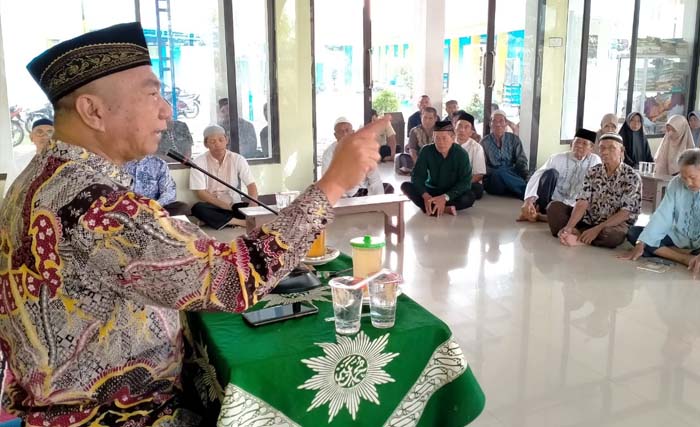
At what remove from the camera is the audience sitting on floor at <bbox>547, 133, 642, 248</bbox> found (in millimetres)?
4445

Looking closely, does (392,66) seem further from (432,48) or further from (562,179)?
(562,179)

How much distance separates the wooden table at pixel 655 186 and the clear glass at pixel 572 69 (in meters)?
2.36

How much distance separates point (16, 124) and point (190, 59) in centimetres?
169

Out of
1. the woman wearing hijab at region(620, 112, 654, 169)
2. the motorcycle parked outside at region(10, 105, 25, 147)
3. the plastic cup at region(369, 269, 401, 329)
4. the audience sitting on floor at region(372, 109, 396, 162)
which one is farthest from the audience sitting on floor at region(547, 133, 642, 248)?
the motorcycle parked outside at region(10, 105, 25, 147)

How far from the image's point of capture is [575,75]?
7.90m

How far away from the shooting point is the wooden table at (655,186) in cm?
523

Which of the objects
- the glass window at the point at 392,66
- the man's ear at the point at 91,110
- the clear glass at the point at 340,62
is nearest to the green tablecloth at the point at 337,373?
the man's ear at the point at 91,110

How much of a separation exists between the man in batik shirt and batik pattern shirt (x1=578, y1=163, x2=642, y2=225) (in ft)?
12.6

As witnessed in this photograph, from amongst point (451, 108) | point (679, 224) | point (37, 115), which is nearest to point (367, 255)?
point (679, 224)

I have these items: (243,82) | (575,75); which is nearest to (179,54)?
(243,82)

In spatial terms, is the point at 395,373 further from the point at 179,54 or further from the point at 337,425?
the point at 179,54

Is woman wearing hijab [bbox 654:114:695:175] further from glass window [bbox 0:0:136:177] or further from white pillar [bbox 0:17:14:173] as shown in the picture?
white pillar [bbox 0:17:14:173]

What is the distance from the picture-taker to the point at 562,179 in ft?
17.6

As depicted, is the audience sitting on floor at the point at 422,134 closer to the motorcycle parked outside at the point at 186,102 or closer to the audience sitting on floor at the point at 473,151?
the audience sitting on floor at the point at 473,151
